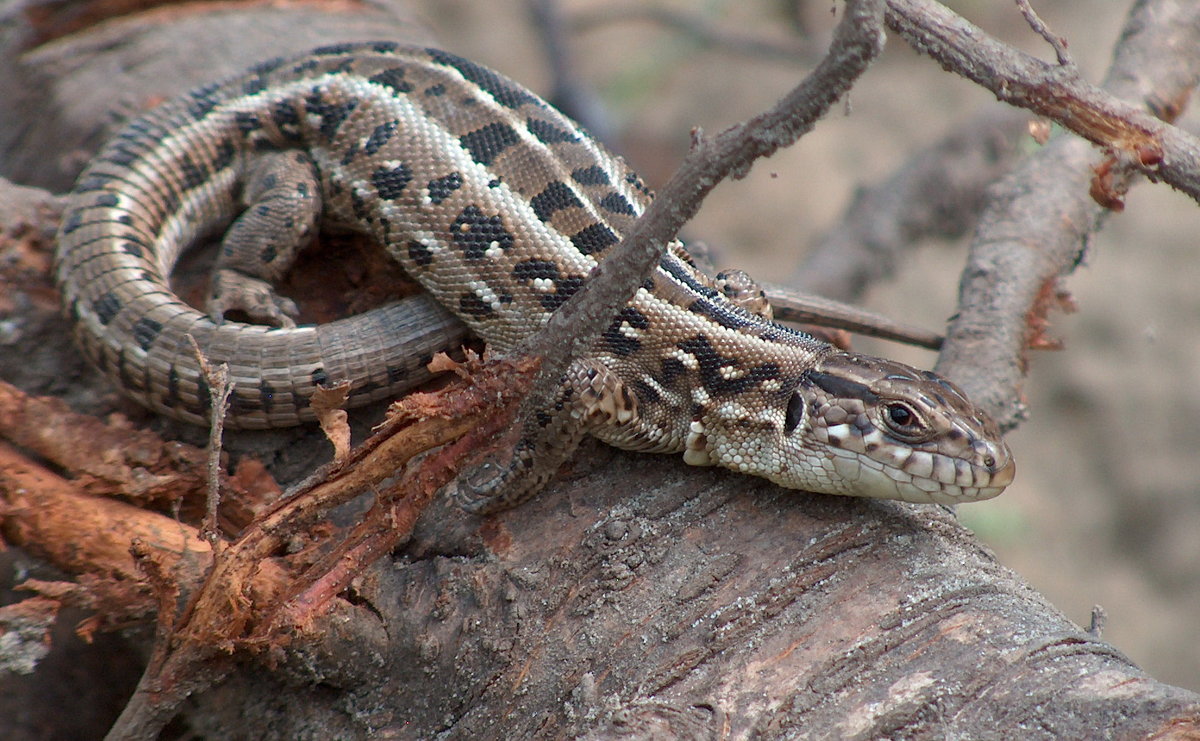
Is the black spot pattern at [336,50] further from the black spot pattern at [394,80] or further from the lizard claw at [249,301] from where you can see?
the lizard claw at [249,301]

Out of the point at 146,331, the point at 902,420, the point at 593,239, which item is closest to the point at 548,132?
the point at 593,239

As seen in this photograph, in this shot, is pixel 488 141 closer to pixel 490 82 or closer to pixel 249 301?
pixel 490 82

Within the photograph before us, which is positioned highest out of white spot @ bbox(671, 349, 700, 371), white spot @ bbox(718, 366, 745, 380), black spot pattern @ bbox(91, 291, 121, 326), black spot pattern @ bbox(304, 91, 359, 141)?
white spot @ bbox(718, 366, 745, 380)

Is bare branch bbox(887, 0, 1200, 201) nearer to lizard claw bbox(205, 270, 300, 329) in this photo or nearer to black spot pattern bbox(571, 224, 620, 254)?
black spot pattern bbox(571, 224, 620, 254)

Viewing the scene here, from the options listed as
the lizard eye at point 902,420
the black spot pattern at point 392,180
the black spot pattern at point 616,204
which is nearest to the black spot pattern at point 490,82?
the black spot pattern at point 392,180

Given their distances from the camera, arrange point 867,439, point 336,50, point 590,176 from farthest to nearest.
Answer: point 336,50 → point 590,176 → point 867,439

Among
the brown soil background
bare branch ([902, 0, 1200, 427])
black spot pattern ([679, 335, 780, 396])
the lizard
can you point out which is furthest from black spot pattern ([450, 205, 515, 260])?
the brown soil background

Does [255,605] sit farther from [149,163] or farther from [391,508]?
[149,163]
